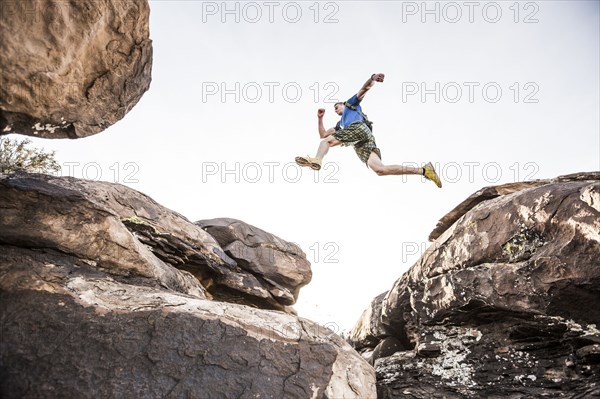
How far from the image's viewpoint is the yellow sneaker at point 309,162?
276 inches

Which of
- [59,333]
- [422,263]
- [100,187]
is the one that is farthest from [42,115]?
[422,263]

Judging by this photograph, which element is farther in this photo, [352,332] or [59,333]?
[352,332]

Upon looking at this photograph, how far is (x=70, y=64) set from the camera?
4.34m

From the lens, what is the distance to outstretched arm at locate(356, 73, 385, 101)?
6.79 meters

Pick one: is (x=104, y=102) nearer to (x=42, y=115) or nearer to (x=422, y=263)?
(x=42, y=115)

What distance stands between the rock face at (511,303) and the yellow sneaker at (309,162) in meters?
2.60

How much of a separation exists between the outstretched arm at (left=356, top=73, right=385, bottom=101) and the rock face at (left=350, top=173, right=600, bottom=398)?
2.77 metres

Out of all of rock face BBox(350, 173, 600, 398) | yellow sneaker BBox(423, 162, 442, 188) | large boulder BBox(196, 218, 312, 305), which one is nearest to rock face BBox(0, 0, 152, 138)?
yellow sneaker BBox(423, 162, 442, 188)

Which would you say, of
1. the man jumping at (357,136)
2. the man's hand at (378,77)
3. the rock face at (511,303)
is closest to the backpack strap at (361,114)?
the man jumping at (357,136)

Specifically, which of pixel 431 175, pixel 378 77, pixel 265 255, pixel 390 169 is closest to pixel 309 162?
pixel 390 169

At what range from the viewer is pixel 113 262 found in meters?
5.32

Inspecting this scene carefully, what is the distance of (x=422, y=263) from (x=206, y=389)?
16.0 feet

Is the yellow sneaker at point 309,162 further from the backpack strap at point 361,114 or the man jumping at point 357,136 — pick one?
the backpack strap at point 361,114

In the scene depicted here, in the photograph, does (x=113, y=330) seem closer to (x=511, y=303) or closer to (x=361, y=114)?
(x=511, y=303)
